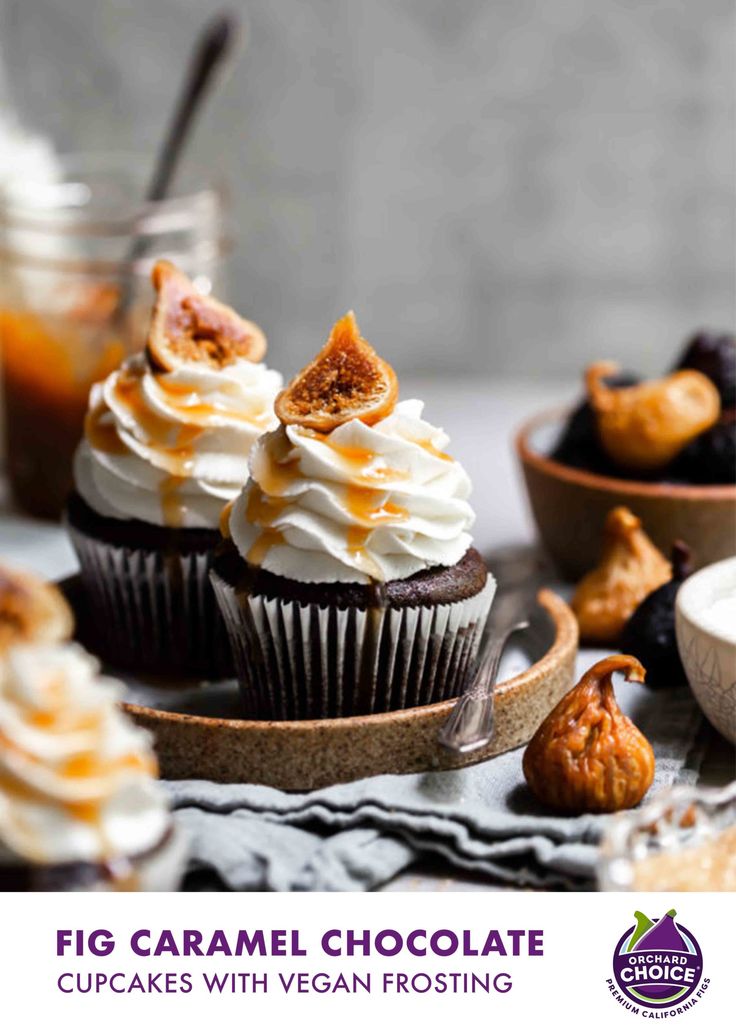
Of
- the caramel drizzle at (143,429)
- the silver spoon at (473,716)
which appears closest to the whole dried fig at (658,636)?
the silver spoon at (473,716)

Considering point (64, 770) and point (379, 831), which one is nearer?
point (64, 770)

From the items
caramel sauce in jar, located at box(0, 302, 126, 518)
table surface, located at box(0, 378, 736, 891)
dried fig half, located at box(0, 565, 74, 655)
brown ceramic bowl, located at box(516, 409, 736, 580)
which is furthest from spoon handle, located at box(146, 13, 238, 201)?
dried fig half, located at box(0, 565, 74, 655)

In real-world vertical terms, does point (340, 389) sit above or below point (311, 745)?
above

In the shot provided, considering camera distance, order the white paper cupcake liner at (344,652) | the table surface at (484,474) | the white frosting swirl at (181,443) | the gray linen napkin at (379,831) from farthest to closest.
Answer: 1. the table surface at (484,474)
2. the white frosting swirl at (181,443)
3. the white paper cupcake liner at (344,652)
4. the gray linen napkin at (379,831)

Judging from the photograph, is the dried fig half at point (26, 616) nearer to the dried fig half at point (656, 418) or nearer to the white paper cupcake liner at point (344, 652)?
the white paper cupcake liner at point (344, 652)

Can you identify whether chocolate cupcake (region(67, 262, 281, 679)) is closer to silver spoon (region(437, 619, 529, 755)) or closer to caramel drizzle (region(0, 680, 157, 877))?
silver spoon (region(437, 619, 529, 755))

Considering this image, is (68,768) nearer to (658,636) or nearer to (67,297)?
(658,636)

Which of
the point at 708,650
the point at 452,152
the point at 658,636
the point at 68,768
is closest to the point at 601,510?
the point at 658,636
